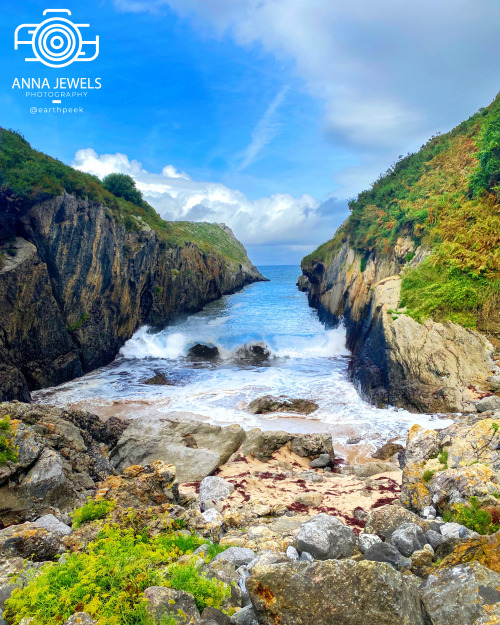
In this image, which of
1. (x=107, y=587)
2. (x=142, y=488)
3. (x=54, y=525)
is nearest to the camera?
(x=107, y=587)

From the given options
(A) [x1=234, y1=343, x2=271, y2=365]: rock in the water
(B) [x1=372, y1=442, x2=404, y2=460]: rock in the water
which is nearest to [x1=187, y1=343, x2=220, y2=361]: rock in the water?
(A) [x1=234, y1=343, x2=271, y2=365]: rock in the water

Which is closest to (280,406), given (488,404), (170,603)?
(488,404)

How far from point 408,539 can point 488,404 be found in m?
9.95

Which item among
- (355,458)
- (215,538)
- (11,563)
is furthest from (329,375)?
(11,563)

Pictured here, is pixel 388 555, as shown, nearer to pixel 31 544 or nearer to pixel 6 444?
pixel 31 544

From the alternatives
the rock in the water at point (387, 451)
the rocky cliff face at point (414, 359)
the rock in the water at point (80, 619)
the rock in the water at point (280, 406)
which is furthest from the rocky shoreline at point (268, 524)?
the rock in the water at point (280, 406)

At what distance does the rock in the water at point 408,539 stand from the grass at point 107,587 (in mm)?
2153

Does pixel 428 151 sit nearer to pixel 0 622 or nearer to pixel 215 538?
pixel 215 538

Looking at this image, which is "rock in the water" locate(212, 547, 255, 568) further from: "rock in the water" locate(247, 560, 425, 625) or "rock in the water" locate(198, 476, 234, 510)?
"rock in the water" locate(198, 476, 234, 510)

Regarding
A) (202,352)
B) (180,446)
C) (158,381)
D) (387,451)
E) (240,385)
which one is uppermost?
(180,446)

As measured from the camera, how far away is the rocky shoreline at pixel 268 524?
2877 mm

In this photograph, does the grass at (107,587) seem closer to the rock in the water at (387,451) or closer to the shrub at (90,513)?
the shrub at (90,513)

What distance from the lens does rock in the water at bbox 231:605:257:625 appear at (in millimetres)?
2979

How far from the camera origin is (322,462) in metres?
10.4
